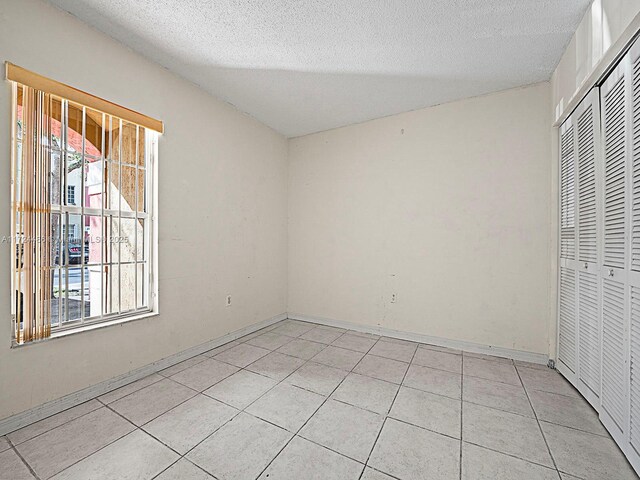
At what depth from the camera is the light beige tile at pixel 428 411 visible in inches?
72.5

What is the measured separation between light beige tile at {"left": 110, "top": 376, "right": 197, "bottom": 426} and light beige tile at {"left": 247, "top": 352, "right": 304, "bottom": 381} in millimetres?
616

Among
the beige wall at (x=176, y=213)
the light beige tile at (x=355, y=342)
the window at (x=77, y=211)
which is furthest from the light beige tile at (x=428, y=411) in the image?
the window at (x=77, y=211)

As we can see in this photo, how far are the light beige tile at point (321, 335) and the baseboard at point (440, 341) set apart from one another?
0.20 m

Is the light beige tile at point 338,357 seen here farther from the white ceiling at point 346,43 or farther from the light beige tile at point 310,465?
the white ceiling at point 346,43

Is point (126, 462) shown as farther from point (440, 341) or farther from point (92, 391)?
point (440, 341)

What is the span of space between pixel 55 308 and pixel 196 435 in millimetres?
1361

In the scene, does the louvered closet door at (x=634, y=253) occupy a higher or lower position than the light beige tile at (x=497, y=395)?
higher

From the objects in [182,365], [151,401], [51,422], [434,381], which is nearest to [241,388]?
[151,401]

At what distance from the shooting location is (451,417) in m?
1.93

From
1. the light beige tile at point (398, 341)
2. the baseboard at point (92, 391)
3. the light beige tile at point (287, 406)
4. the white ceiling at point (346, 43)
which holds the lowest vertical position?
the light beige tile at point (398, 341)

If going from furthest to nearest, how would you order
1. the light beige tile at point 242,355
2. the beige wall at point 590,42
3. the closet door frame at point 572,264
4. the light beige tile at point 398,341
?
the light beige tile at point 398,341, the light beige tile at point 242,355, the closet door frame at point 572,264, the beige wall at point 590,42

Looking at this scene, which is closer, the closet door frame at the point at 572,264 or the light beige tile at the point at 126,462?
the light beige tile at the point at 126,462

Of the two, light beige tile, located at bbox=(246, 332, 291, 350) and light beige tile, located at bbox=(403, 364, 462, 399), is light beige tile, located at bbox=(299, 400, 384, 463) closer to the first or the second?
light beige tile, located at bbox=(403, 364, 462, 399)

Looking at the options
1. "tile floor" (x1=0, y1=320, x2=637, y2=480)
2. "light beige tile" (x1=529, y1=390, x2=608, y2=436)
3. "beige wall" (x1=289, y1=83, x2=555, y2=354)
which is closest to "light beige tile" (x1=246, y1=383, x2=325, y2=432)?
"tile floor" (x1=0, y1=320, x2=637, y2=480)
